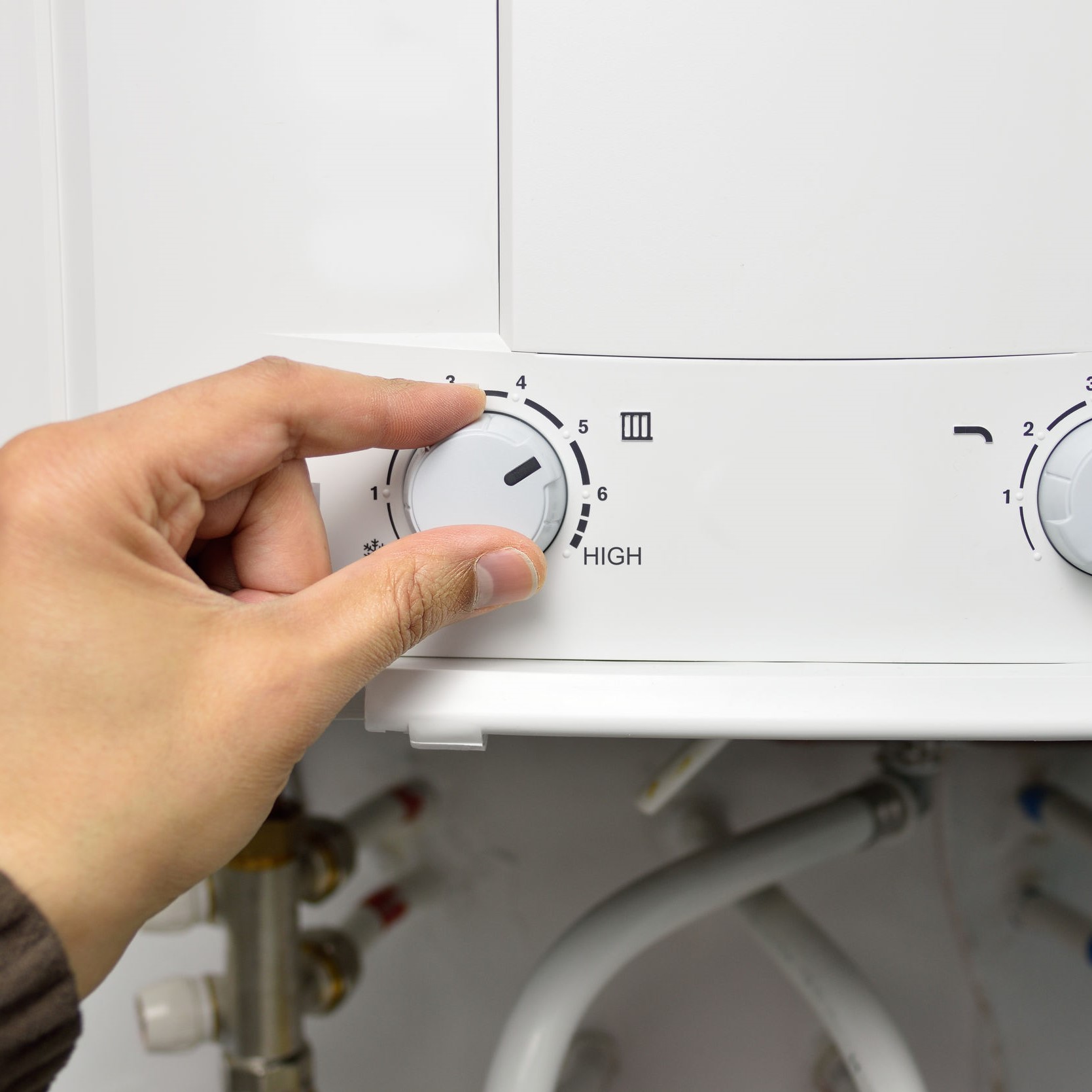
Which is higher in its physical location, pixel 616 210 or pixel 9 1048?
pixel 616 210

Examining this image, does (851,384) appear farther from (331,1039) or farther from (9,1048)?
(331,1039)

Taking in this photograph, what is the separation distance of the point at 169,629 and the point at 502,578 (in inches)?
5.0

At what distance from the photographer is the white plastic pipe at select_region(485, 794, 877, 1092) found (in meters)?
0.50

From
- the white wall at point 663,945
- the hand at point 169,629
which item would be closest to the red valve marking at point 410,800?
the white wall at point 663,945

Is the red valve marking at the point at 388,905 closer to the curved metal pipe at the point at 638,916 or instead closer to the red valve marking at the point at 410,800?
the red valve marking at the point at 410,800

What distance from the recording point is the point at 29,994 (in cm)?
29

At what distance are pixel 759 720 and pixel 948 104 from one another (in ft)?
0.86

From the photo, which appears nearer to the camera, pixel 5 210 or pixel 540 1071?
pixel 5 210

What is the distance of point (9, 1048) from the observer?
0.97ft

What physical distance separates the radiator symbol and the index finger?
0.06 meters

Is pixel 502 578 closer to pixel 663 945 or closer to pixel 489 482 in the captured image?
pixel 489 482

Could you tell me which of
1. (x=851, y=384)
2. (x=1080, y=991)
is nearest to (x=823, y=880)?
(x=1080, y=991)

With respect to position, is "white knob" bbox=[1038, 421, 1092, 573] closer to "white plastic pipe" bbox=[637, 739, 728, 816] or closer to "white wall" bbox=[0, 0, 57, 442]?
"white plastic pipe" bbox=[637, 739, 728, 816]

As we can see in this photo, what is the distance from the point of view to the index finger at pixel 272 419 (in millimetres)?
326
